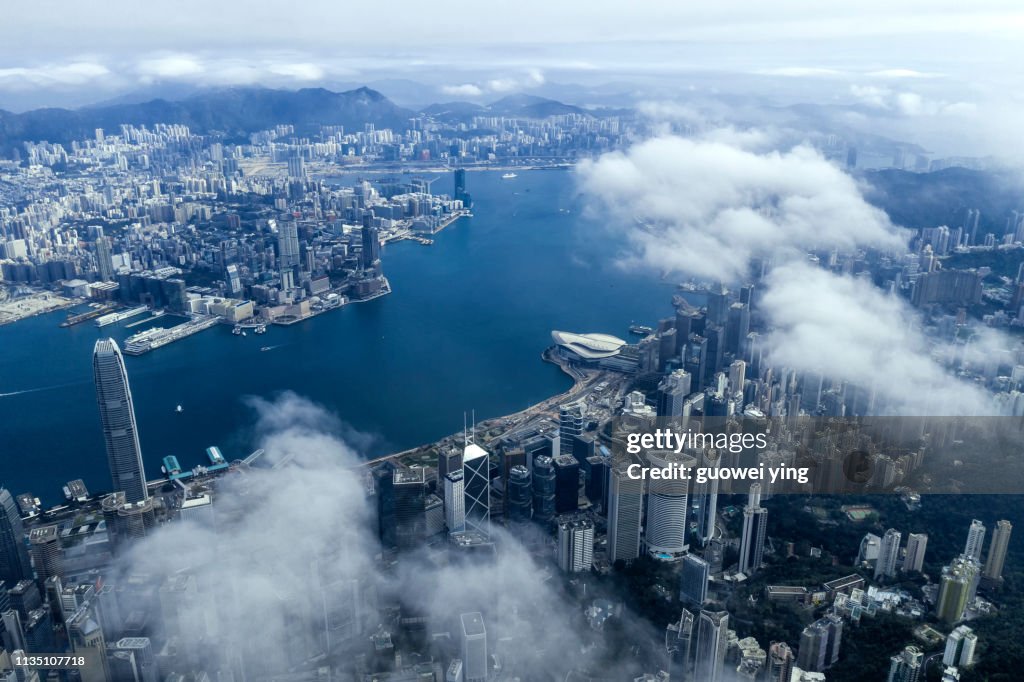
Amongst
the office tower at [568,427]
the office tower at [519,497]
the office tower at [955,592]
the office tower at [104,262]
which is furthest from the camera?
the office tower at [104,262]

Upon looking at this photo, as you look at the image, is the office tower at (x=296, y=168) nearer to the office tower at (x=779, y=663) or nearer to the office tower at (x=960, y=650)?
the office tower at (x=779, y=663)

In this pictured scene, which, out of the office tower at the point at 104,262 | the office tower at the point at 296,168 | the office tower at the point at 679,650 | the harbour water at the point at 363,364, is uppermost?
the office tower at the point at 296,168

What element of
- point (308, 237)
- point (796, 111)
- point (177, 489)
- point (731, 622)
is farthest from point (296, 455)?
point (796, 111)

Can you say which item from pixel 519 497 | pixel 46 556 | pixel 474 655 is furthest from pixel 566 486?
pixel 46 556

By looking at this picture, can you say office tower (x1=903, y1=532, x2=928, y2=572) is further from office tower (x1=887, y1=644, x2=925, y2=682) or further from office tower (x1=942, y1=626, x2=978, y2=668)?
office tower (x1=887, y1=644, x2=925, y2=682)

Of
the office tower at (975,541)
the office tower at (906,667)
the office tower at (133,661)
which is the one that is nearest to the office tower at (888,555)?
the office tower at (975,541)
